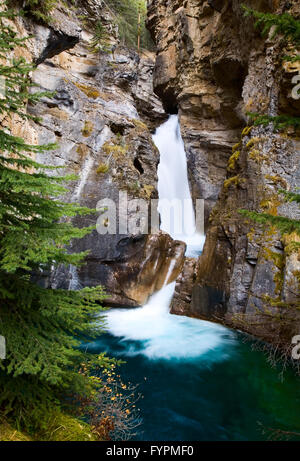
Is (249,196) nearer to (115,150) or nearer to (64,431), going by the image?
(115,150)

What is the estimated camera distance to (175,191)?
20.9 m

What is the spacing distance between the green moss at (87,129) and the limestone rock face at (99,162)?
55 mm

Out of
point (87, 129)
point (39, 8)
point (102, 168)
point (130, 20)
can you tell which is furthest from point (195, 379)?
point (130, 20)

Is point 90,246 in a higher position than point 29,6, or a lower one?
lower

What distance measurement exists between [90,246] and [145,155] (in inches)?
278

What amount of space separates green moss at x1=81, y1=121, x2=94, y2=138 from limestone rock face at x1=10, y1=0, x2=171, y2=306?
0.18 feet

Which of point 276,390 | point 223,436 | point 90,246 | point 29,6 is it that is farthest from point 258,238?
point 29,6

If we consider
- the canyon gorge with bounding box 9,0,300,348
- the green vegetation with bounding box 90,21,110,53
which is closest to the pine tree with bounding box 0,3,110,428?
the canyon gorge with bounding box 9,0,300,348

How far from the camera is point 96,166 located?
13.5 metres

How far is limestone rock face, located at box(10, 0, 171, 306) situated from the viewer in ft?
38.7

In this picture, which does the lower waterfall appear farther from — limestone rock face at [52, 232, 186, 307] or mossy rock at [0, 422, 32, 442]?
mossy rock at [0, 422, 32, 442]

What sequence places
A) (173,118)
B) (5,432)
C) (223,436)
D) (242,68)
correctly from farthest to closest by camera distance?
(173,118)
(242,68)
(223,436)
(5,432)

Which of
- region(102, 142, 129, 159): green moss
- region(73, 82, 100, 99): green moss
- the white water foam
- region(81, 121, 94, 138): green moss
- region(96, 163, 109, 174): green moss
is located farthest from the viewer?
region(73, 82, 100, 99): green moss
